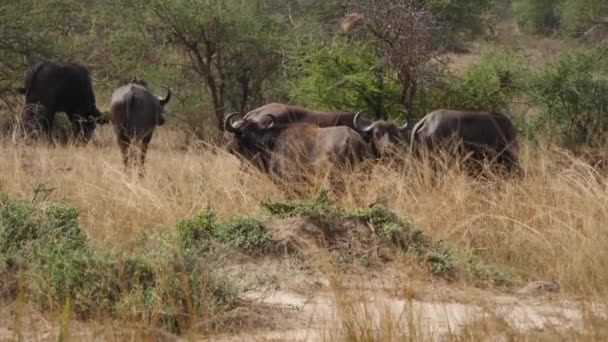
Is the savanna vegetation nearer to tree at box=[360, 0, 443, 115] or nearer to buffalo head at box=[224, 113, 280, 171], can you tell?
tree at box=[360, 0, 443, 115]

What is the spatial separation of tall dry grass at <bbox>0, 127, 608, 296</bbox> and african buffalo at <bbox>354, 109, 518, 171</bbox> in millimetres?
935

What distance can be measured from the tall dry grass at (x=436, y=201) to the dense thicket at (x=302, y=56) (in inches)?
169

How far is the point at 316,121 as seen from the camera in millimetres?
13445

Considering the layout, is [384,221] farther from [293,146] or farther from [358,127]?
[358,127]

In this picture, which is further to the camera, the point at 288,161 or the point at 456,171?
the point at 288,161

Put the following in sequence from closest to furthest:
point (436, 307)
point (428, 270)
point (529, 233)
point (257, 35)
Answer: point (436, 307) → point (428, 270) → point (529, 233) → point (257, 35)

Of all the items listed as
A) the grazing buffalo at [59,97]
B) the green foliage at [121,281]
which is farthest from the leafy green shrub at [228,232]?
the grazing buffalo at [59,97]

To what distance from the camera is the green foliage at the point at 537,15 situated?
41.0 meters

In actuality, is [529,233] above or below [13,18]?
below

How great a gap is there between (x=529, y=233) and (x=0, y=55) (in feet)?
42.1

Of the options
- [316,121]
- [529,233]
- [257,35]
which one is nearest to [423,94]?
[316,121]

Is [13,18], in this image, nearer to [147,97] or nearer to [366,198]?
[147,97]

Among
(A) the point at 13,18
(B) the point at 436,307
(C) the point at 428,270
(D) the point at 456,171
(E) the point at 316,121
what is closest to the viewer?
(B) the point at 436,307

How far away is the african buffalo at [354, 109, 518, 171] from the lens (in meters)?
12.2
